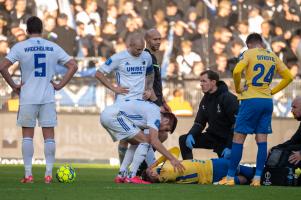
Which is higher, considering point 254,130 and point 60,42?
point 60,42

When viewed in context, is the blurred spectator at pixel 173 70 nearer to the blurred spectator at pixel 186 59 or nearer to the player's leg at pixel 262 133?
the blurred spectator at pixel 186 59

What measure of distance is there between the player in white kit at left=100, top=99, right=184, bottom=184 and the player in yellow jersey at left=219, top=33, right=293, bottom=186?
2.87ft

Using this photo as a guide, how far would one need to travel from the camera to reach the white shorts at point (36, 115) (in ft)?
37.2

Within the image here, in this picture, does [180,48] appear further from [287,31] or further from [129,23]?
[287,31]

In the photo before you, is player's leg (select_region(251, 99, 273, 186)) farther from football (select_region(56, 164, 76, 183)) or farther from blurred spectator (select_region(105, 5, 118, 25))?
blurred spectator (select_region(105, 5, 118, 25))

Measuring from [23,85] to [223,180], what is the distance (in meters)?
3.02

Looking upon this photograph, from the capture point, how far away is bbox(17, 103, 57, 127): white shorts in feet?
37.2

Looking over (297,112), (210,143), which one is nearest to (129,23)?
(210,143)

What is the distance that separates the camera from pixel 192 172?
1200 cm

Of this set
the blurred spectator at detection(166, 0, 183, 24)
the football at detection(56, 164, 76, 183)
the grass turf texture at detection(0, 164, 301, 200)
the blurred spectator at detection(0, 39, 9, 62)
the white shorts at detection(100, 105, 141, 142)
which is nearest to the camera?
the grass turf texture at detection(0, 164, 301, 200)

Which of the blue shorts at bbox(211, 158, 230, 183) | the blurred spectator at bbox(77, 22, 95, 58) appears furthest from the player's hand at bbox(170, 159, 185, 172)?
the blurred spectator at bbox(77, 22, 95, 58)

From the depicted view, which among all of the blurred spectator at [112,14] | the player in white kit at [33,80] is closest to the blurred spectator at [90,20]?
the blurred spectator at [112,14]

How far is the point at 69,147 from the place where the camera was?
20.2m

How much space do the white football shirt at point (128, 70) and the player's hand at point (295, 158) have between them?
222cm
